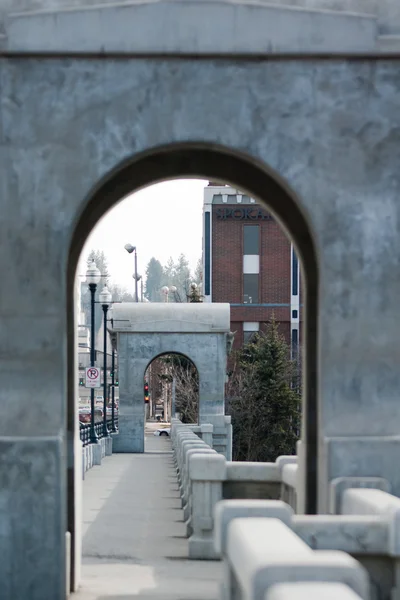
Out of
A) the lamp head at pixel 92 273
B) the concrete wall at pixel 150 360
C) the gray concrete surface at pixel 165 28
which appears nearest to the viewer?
the gray concrete surface at pixel 165 28

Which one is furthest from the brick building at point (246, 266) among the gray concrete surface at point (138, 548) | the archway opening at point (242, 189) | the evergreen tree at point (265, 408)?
Result: the archway opening at point (242, 189)

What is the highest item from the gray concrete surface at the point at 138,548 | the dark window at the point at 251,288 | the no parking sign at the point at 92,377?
the dark window at the point at 251,288

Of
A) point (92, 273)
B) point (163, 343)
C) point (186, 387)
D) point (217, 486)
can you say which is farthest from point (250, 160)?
A: point (186, 387)

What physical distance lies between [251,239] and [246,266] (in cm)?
185

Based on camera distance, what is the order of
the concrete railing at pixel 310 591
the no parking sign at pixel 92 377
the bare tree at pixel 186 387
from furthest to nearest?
the bare tree at pixel 186 387, the no parking sign at pixel 92 377, the concrete railing at pixel 310 591

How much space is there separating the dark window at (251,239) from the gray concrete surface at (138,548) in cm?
4406

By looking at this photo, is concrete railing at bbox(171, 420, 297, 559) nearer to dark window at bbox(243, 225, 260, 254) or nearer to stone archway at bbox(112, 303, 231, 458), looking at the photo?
stone archway at bbox(112, 303, 231, 458)

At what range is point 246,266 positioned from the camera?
230ft

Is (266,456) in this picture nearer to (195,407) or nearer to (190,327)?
(195,407)

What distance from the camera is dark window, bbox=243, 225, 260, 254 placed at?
2758 inches

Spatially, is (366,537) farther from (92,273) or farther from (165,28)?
(92,273)

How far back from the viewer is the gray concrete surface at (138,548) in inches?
454

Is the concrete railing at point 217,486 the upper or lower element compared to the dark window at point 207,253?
lower

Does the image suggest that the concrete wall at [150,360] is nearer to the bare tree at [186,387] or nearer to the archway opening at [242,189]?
the bare tree at [186,387]
